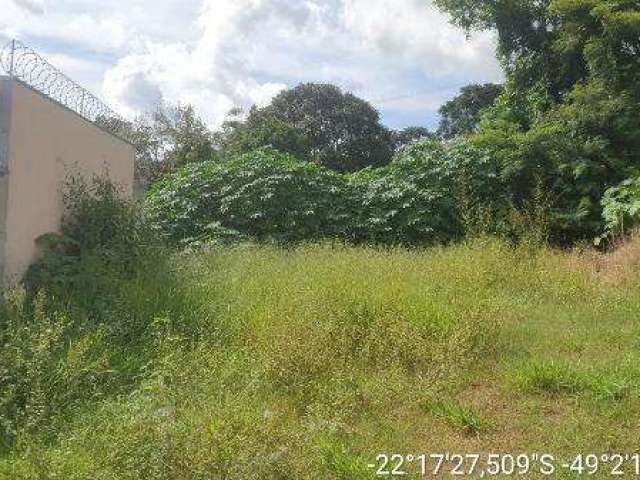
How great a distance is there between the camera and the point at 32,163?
6.50m

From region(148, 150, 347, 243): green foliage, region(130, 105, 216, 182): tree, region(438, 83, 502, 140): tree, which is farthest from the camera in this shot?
region(438, 83, 502, 140): tree

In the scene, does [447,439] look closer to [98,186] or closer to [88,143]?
[98,186]

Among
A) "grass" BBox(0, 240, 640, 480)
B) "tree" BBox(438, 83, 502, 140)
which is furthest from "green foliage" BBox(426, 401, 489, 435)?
"tree" BBox(438, 83, 502, 140)

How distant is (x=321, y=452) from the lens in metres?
3.51

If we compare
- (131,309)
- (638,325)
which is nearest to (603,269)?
(638,325)

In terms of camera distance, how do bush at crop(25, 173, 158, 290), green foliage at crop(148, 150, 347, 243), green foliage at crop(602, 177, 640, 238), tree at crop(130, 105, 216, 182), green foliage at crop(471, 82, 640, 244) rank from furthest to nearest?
tree at crop(130, 105, 216, 182)
green foliage at crop(148, 150, 347, 243)
green foliage at crop(471, 82, 640, 244)
green foliage at crop(602, 177, 640, 238)
bush at crop(25, 173, 158, 290)

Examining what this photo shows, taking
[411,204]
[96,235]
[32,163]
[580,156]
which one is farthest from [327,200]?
[32,163]

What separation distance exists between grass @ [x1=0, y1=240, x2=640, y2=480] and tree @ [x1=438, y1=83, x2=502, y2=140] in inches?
917

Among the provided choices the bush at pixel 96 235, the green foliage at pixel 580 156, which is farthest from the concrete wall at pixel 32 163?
the green foliage at pixel 580 156

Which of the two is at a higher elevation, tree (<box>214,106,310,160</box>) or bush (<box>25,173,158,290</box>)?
tree (<box>214,106,310,160</box>)

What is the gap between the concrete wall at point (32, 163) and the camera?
5938 mm

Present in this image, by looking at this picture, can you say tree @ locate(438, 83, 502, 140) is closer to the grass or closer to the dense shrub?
the dense shrub

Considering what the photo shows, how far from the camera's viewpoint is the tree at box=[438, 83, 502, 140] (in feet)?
94.5

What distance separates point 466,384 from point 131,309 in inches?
113
